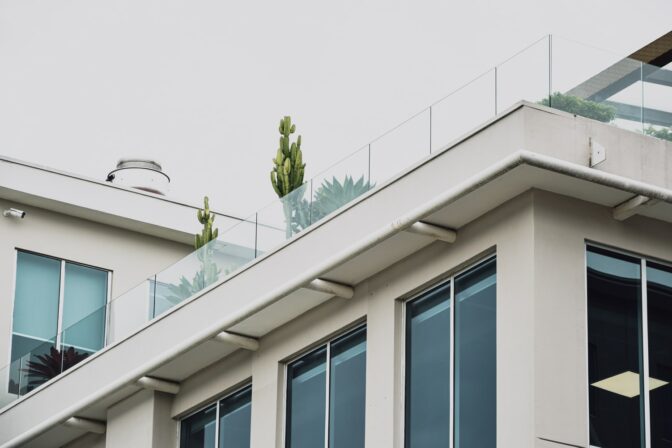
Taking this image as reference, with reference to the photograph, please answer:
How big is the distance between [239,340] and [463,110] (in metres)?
5.52

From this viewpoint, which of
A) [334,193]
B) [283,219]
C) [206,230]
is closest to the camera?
[334,193]

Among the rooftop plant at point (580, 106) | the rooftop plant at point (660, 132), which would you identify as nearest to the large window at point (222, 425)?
the rooftop plant at point (580, 106)

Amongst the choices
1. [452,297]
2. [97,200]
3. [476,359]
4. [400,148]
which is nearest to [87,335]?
[97,200]

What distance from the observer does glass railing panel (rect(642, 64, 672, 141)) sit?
20875 millimetres

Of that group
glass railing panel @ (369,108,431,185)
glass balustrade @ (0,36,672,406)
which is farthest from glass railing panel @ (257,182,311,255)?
glass railing panel @ (369,108,431,185)

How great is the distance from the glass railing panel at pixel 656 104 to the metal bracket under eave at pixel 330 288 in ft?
15.7

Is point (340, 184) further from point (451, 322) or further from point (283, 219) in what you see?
point (451, 322)

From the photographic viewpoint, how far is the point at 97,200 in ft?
112

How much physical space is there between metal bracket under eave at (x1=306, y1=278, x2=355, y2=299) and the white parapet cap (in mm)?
11899

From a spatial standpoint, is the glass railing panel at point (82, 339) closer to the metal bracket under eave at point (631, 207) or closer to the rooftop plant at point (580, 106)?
the rooftop plant at point (580, 106)

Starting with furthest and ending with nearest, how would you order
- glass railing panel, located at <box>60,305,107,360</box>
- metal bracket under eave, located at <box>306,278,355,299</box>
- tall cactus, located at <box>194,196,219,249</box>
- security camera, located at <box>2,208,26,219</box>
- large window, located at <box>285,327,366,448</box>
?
security camera, located at <box>2,208,26,219</box>, tall cactus, located at <box>194,196,219,249</box>, glass railing panel, located at <box>60,305,107,360</box>, metal bracket under eave, located at <box>306,278,355,299</box>, large window, located at <box>285,327,366,448</box>

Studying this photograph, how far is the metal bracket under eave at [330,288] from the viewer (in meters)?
22.9

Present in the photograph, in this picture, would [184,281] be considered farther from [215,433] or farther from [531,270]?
[531,270]

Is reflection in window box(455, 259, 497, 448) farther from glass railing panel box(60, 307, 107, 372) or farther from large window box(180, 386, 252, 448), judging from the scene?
glass railing panel box(60, 307, 107, 372)
